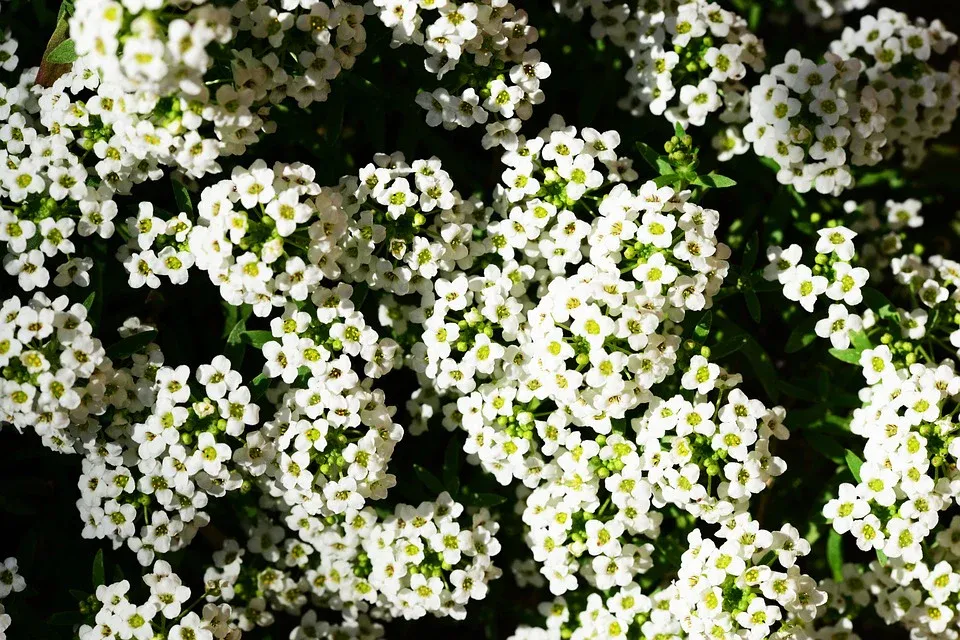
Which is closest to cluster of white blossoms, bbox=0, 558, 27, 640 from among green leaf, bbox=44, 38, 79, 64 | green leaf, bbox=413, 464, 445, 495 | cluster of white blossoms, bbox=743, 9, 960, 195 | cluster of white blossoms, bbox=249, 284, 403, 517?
cluster of white blossoms, bbox=249, 284, 403, 517

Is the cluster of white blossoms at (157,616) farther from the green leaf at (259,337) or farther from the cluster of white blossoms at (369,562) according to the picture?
the green leaf at (259,337)

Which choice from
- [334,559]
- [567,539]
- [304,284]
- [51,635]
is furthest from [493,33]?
[51,635]

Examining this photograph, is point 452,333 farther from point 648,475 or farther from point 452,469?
point 648,475

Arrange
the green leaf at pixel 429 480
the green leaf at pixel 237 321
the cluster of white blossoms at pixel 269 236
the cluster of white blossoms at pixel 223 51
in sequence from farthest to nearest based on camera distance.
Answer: the green leaf at pixel 429 480 < the green leaf at pixel 237 321 < the cluster of white blossoms at pixel 269 236 < the cluster of white blossoms at pixel 223 51

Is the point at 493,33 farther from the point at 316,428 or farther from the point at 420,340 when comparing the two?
the point at 316,428

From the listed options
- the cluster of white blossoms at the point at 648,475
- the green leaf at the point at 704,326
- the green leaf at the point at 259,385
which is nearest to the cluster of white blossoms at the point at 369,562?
the cluster of white blossoms at the point at 648,475

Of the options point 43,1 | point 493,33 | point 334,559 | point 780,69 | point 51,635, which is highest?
point 780,69

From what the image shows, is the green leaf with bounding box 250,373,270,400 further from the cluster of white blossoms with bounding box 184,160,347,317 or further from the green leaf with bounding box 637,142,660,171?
the green leaf with bounding box 637,142,660,171
